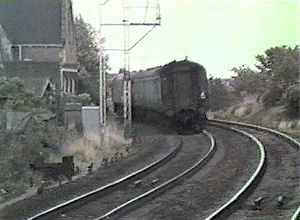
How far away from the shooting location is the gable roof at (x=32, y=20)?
46916mm

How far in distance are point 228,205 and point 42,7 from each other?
131 feet

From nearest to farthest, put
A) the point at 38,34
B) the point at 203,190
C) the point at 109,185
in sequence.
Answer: the point at 203,190 → the point at 109,185 → the point at 38,34

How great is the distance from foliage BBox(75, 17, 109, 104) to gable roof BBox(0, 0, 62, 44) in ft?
19.5

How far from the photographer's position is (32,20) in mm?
47688

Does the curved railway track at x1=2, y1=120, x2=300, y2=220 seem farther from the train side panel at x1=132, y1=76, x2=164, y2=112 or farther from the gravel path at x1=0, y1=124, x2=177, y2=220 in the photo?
the train side panel at x1=132, y1=76, x2=164, y2=112

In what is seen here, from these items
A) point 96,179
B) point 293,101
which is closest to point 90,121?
point 293,101

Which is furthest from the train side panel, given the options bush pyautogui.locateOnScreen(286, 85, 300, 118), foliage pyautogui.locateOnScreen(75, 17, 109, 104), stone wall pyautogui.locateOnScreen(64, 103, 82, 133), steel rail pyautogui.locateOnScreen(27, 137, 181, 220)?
foliage pyautogui.locateOnScreen(75, 17, 109, 104)

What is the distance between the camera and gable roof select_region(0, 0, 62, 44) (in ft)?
154

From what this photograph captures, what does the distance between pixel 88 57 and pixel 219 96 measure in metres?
16.2

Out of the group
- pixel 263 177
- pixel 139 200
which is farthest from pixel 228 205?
pixel 263 177

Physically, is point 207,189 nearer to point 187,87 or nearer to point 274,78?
point 187,87

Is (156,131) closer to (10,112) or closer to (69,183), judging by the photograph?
(10,112)

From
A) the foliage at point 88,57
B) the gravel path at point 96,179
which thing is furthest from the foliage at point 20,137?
the foliage at point 88,57

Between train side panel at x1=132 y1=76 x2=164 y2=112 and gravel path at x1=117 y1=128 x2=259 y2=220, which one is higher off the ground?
train side panel at x1=132 y1=76 x2=164 y2=112
